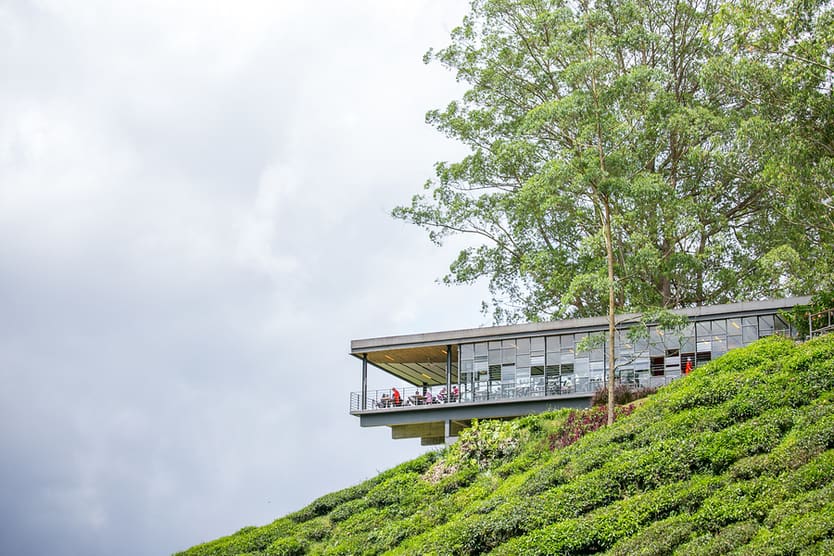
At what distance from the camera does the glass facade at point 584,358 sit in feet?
107

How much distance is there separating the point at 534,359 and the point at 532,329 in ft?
3.68

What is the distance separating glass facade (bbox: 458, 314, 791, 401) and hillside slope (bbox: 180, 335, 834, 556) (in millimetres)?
7109

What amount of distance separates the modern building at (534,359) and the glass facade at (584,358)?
3cm

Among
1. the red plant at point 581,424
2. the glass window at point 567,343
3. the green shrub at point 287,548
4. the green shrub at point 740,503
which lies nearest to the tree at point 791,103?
the glass window at point 567,343

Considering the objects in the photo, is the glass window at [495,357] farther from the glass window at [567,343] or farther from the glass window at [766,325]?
the glass window at [766,325]

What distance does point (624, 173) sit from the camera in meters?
31.0

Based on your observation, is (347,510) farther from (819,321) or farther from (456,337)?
(819,321)

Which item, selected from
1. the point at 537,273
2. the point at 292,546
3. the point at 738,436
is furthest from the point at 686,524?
the point at 537,273

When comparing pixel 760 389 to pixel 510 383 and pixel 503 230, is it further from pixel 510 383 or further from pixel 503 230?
pixel 503 230

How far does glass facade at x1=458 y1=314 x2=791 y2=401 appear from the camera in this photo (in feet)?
107

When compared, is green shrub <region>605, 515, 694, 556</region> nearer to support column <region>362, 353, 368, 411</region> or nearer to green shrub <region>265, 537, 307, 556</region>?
green shrub <region>265, 537, 307, 556</region>

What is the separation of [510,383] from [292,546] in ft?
42.0

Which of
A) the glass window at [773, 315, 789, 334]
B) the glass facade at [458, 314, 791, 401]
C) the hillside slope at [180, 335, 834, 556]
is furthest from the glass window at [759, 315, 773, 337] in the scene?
the hillside slope at [180, 335, 834, 556]

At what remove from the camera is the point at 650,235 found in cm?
3622
